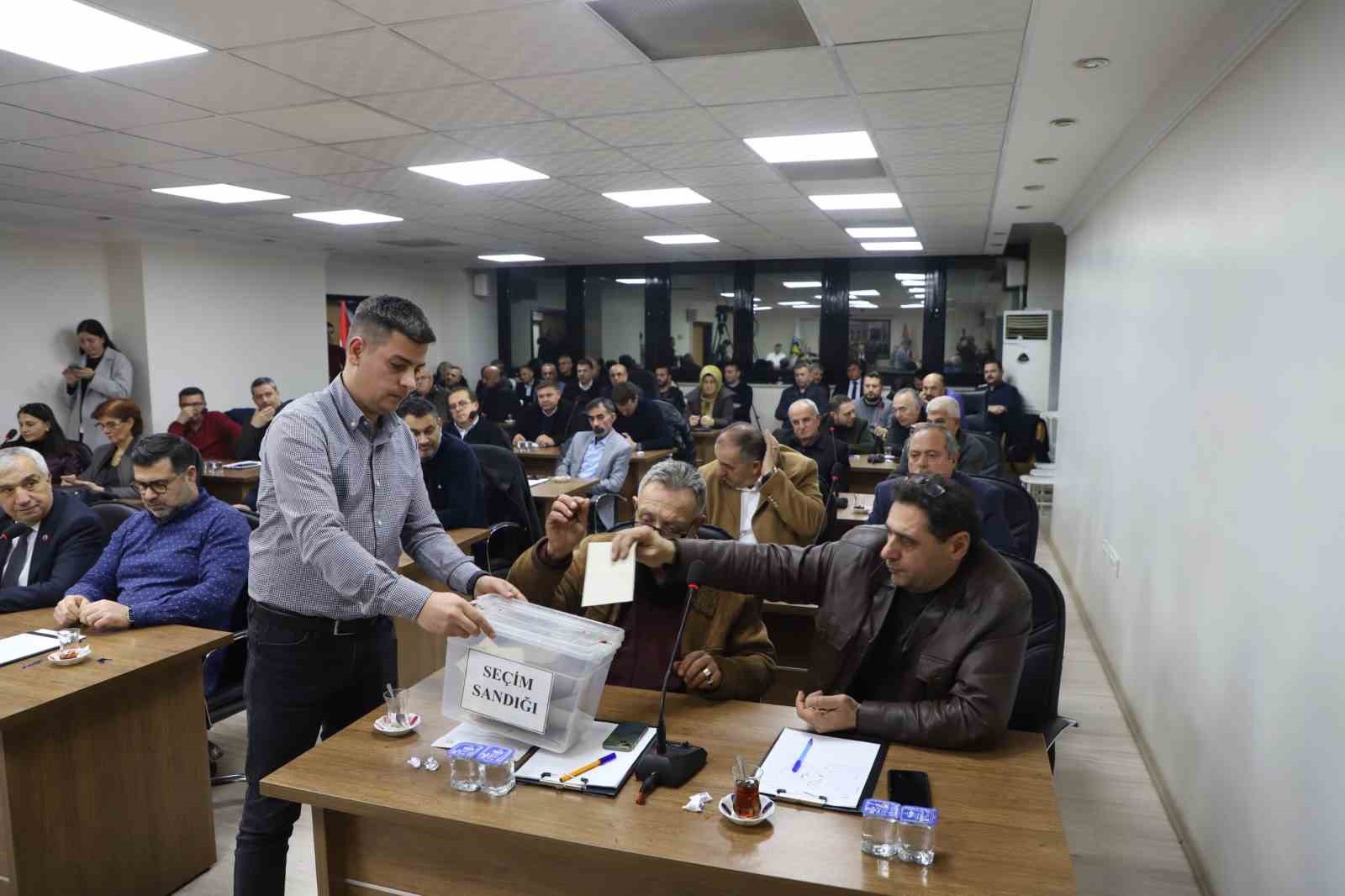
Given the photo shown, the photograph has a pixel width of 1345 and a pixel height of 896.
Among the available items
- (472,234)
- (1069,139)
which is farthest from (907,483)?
(472,234)

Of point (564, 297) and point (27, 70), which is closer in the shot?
point (27, 70)

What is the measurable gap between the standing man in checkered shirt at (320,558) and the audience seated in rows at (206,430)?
5325mm

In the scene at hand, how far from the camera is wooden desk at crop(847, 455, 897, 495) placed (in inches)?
236

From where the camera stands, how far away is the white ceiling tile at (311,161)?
499 centimetres

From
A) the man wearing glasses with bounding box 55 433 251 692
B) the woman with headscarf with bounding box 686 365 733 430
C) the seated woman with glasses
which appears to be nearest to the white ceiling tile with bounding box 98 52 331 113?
the man wearing glasses with bounding box 55 433 251 692

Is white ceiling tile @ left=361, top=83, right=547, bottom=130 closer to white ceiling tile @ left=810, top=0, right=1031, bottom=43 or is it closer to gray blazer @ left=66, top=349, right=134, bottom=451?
white ceiling tile @ left=810, top=0, right=1031, bottom=43

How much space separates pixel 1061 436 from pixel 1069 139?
3.30 metres

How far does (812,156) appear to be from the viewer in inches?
205

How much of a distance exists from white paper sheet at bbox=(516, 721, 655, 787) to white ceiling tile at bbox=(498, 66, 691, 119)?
2.75 meters

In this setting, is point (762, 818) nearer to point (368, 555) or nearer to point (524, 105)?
point (368, 555)

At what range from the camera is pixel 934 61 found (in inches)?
135

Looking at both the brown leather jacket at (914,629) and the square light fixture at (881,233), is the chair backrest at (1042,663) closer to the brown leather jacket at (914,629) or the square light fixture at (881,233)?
the brown leather jacket at (914,629)

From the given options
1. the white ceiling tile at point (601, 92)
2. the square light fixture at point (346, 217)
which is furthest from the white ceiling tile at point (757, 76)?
the square light fixture at point (346, 217)

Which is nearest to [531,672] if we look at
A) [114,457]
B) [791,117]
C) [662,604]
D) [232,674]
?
[662,604]
